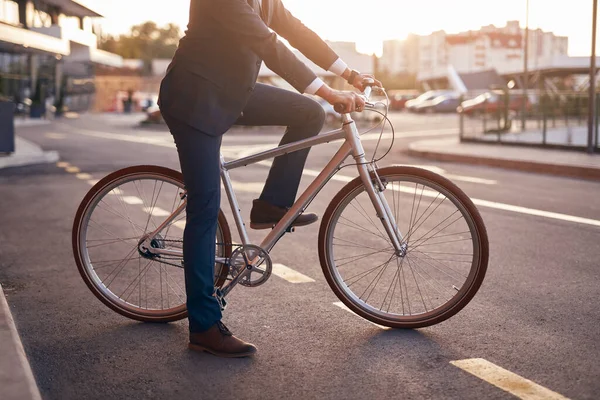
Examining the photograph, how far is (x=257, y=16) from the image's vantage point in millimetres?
3871

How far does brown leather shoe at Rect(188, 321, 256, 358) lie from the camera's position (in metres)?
3.98

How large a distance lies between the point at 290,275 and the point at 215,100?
2.08m

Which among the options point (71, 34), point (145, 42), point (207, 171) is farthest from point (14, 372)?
point (145, 42)

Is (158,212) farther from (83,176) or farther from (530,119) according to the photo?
(530,119)

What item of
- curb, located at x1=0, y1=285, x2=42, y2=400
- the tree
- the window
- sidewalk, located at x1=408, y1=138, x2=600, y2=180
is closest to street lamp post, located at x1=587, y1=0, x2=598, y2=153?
sidewalk, located at x1=408, y1=138, x2=600, y2=180

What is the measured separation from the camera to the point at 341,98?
3965 millimetres

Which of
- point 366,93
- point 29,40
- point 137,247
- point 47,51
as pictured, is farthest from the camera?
point 47,51

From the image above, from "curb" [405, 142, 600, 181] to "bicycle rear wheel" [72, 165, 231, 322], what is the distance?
9586 mm

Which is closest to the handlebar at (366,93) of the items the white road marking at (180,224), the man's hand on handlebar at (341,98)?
the man's hand on handlebar at (341,98)

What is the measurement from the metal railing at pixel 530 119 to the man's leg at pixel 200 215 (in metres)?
13.5

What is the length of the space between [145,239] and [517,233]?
3.89 metres

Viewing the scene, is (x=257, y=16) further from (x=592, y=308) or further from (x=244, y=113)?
(x=592, y=308)

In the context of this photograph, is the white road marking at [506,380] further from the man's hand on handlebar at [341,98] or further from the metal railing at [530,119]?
the metal railing at [530,119]

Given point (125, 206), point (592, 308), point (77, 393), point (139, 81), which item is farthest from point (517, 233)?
point (139, 81)
